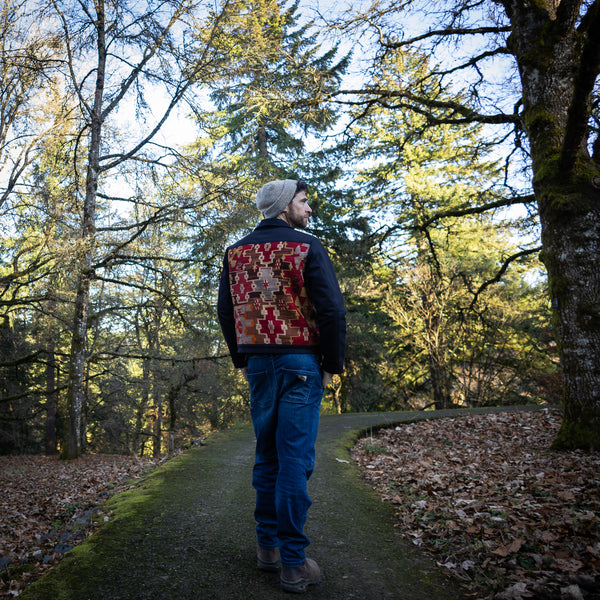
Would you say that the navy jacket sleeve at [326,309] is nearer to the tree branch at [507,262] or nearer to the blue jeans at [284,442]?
the blue jeans at [284,442]

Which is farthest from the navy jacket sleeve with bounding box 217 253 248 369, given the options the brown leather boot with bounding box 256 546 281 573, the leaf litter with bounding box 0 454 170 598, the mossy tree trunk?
the mossy tree trunk

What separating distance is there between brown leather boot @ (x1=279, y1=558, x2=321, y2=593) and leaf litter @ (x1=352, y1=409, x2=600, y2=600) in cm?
83

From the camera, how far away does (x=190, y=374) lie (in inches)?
692

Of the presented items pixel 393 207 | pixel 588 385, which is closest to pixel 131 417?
pixel 393 207

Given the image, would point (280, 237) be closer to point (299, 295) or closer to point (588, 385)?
point (299, 295)

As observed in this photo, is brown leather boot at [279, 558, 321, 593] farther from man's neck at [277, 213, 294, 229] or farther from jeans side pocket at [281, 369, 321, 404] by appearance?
man's neck at [277, 213, 294, 229]

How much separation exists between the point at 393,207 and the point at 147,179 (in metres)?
10.9

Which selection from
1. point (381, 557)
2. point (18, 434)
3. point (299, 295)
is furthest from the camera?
point (18, 434)

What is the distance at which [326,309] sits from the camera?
2.17 metres

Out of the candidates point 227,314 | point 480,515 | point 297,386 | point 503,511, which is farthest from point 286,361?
point 503,511

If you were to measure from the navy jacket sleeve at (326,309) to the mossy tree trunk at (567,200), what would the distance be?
13.1 feet

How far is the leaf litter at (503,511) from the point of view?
2145 millimetres

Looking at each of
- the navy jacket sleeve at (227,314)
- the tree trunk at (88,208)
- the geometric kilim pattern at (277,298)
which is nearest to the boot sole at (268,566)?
the navy jacket sleeve at (227,314)

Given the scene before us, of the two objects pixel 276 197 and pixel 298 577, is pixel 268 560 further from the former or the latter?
pixel 276 197
